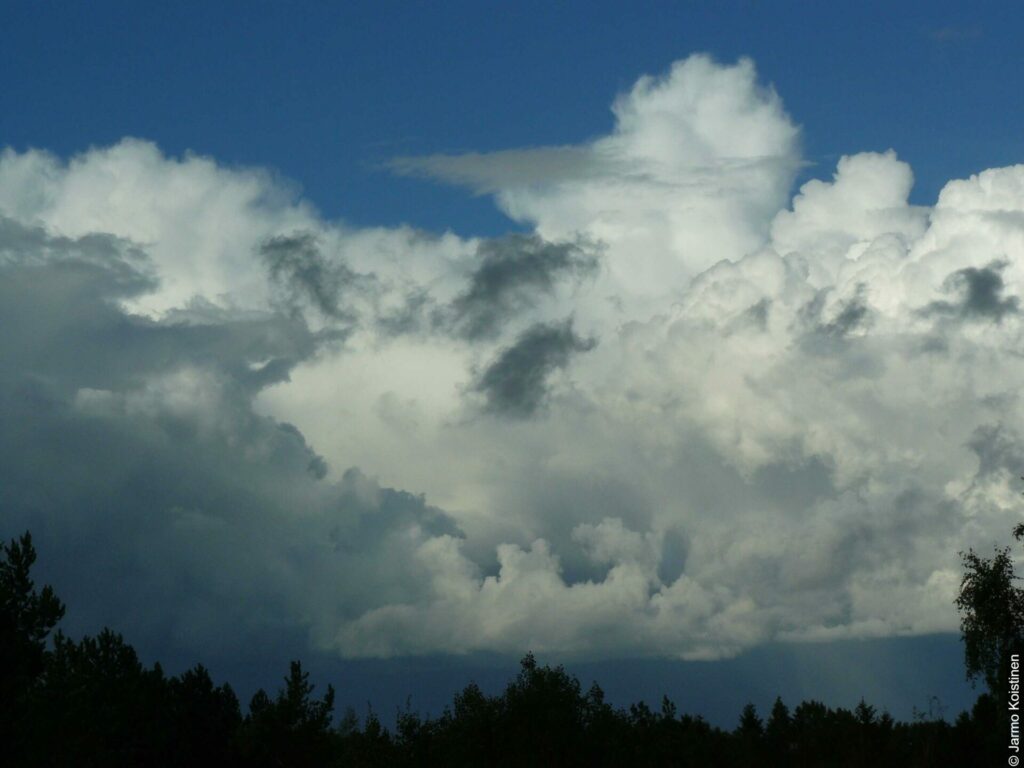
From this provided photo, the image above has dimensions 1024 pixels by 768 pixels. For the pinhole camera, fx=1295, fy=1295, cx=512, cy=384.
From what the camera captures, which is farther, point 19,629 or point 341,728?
point 341,728

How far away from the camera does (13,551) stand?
8650cm

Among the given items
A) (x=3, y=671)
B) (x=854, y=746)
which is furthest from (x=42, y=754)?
(x=854, y=746)

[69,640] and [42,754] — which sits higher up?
[69,640]

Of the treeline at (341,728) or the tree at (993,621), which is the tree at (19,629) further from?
the tree at (993,621)

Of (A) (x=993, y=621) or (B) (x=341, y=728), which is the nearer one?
(A) (x=993, y=621)

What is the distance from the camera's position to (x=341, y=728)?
425ft

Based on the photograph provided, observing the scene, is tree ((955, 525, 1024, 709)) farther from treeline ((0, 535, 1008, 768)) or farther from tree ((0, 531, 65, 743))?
tree ((0, 531, 65, 743))

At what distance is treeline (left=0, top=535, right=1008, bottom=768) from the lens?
282ft

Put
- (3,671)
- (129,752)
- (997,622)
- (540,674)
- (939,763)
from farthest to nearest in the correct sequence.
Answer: (540,674) < (129,752) < (939,763) < (3,671) < (997,622)

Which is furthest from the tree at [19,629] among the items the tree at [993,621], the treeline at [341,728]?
the tree at [993,621]

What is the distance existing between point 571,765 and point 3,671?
68700 millimetres

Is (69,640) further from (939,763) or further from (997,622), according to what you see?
(997,622)

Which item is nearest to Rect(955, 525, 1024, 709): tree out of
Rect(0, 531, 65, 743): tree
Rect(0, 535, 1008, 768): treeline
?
Rect(0, 535, 1008, 768): treeline

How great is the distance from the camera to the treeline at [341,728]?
8594 cm
